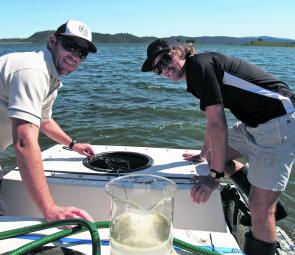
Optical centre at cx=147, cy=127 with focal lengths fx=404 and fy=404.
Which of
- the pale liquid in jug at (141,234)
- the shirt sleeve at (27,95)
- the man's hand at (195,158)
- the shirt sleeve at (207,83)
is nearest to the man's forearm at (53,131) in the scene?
→ the man's hand at (195,158)

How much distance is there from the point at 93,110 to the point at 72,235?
9.42 metres

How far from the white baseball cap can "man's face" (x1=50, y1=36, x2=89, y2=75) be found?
36 mm

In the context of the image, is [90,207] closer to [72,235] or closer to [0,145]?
[0,145]

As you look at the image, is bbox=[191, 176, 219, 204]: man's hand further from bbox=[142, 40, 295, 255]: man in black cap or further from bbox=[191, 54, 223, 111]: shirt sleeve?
bbox=[191, 54, 223, 111]: shirt sleeve

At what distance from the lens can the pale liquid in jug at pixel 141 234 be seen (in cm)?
140

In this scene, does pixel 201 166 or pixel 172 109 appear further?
pixel 172 109

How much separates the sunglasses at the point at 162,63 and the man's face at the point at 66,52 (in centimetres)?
62

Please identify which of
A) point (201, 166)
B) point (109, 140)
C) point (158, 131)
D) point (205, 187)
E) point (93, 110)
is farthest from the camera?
point (93, 110)

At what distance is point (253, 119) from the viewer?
3.24 metres

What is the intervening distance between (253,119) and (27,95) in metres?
1.77

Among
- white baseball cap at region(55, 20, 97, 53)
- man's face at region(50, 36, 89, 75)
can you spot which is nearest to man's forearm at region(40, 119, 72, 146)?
man's face at region(50, 36, 89, 75)

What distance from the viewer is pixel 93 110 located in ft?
37.0

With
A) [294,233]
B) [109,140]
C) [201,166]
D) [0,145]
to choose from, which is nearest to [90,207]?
[0,145]

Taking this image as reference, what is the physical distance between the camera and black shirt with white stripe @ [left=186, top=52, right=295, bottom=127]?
119 inches
